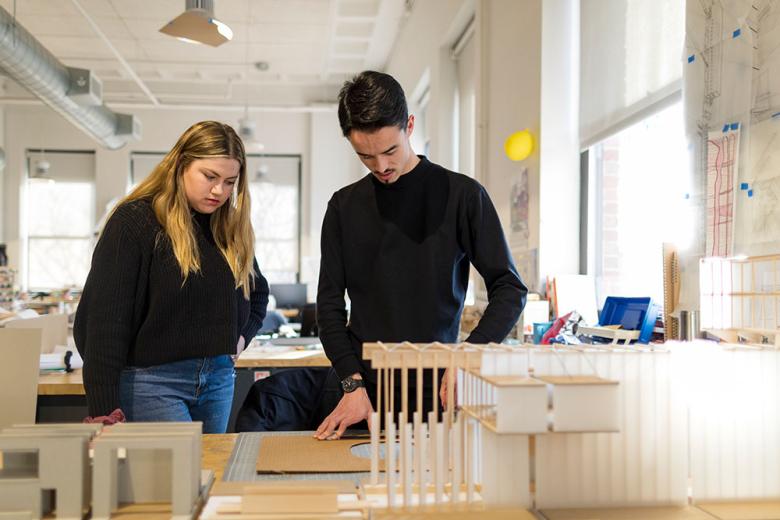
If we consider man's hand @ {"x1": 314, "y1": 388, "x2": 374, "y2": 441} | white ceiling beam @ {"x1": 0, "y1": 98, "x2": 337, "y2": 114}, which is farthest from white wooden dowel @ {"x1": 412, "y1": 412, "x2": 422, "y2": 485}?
white ceiling beam @ {"x1": 0, "y1": 98, "x2": 337, "y2": 114}

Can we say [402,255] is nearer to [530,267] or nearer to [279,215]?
[530,267]

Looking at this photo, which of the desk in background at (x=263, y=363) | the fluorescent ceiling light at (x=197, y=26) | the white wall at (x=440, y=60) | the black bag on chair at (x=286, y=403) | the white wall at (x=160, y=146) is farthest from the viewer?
the white wall at (x=160, y=146)

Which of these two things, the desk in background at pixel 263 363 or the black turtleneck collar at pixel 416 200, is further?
the desk in background at pixel 263 363

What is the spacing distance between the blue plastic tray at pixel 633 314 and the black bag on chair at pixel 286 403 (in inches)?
44.9

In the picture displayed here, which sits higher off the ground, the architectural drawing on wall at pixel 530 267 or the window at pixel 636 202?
the window at pixel 636 202

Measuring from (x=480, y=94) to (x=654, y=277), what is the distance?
2186 mm

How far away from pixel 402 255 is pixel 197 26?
9.74ft

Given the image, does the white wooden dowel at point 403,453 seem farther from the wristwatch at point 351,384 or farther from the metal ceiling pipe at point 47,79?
the metal ceiling pipe at point 47,79

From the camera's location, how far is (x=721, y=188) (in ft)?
6.71

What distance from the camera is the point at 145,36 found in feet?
27.3

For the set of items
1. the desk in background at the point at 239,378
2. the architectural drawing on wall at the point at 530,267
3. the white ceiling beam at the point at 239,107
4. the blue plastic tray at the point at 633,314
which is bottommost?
the desk in background at the point at 239,378

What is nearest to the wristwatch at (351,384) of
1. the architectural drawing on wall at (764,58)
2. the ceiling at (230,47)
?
the architectural drawing on wall at (764,58)

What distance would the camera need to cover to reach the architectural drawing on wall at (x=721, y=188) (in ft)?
6.50

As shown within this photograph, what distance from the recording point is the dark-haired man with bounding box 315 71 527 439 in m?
1.78
